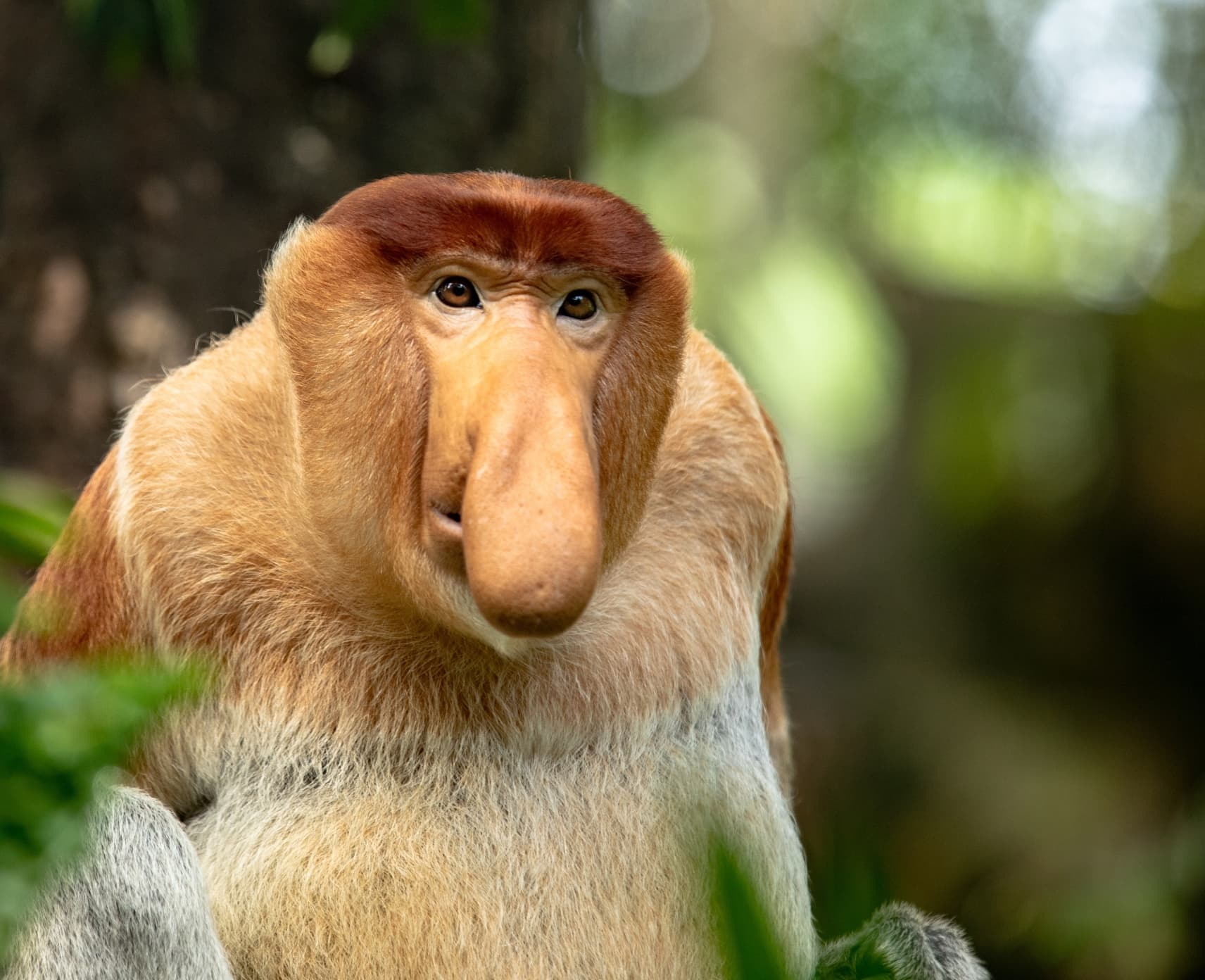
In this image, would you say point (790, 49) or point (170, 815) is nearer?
point (170, 815)

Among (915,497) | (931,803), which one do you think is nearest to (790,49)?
(915,497)

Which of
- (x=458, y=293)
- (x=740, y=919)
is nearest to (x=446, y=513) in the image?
(x=458, y=293)

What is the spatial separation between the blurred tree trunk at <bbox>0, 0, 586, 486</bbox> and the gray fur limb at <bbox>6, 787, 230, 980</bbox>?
2266 millimetres

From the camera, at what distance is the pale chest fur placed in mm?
2592

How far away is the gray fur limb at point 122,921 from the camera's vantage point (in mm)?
2357

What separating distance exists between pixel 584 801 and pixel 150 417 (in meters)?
1.17

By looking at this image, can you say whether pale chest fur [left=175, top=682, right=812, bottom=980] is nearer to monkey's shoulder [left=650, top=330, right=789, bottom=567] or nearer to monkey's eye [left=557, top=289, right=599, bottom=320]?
monkey's shoulder [left=650, top=330, right=789, bottom=567]

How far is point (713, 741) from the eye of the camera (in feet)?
9.57

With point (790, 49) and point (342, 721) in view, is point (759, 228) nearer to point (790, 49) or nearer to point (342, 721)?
point (790, 49)

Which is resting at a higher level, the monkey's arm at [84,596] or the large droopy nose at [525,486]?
the large droopy nose at [525,486]

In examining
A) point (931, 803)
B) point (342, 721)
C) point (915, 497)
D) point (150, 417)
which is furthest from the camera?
point (915, 497)

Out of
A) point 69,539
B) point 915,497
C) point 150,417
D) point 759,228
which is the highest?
point 150,417

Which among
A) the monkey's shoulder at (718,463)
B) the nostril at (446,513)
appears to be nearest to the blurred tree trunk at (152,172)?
the monkey's shoulder at (718,463)

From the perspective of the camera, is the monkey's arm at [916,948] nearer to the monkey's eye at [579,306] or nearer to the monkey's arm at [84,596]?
the monkey's eye at [579,306]
